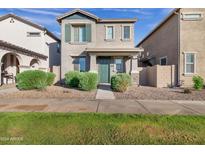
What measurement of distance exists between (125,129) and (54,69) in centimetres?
1353

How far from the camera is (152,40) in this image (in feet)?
69.6

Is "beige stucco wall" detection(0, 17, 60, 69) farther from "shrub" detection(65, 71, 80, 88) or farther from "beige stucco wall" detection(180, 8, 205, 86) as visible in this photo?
"beige stucco wall" detection(180, 8, 205, 86)

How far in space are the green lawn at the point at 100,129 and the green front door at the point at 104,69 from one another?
36.5 feet

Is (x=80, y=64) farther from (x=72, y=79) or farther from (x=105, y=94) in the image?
(x=105, y=94)

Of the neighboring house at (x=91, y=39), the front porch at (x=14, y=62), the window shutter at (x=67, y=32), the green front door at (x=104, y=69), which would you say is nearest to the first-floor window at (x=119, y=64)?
the neighboring house at (x=91, y=39)

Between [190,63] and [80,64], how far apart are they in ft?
32.7

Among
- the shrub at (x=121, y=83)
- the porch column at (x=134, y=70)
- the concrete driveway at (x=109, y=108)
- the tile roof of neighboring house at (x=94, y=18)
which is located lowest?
the concrete driveway at (x=109, y=108)

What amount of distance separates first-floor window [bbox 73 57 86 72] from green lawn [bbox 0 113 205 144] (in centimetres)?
1087

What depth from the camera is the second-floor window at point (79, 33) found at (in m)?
16.4

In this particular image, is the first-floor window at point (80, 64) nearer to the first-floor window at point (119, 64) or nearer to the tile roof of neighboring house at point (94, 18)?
the first-floor window at point (119, 64)

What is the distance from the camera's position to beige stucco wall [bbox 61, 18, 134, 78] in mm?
16250

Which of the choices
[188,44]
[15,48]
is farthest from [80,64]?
[188,44]

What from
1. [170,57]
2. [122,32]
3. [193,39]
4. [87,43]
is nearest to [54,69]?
[87,43]

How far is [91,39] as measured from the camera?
53.3 feet
